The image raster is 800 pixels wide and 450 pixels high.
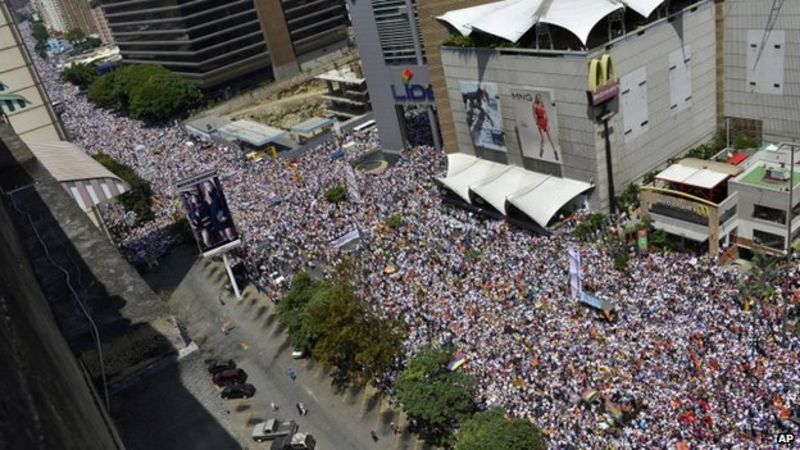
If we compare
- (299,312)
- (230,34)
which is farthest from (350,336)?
(230,34)

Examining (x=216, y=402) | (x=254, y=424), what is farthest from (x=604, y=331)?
(x=216, y=402)

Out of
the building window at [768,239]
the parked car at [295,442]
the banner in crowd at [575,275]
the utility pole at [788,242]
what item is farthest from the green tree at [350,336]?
the building window at [768,239]

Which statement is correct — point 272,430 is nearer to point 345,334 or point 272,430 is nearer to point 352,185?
point 345,334

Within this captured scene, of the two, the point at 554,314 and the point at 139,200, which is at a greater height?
the point at 139,200

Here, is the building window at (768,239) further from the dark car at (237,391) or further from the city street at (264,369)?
the dark car at (237,391)

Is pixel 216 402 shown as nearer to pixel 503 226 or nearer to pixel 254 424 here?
pixel 254 424

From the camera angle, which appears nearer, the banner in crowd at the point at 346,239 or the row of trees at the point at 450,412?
the row of trees at the point at 450,412
